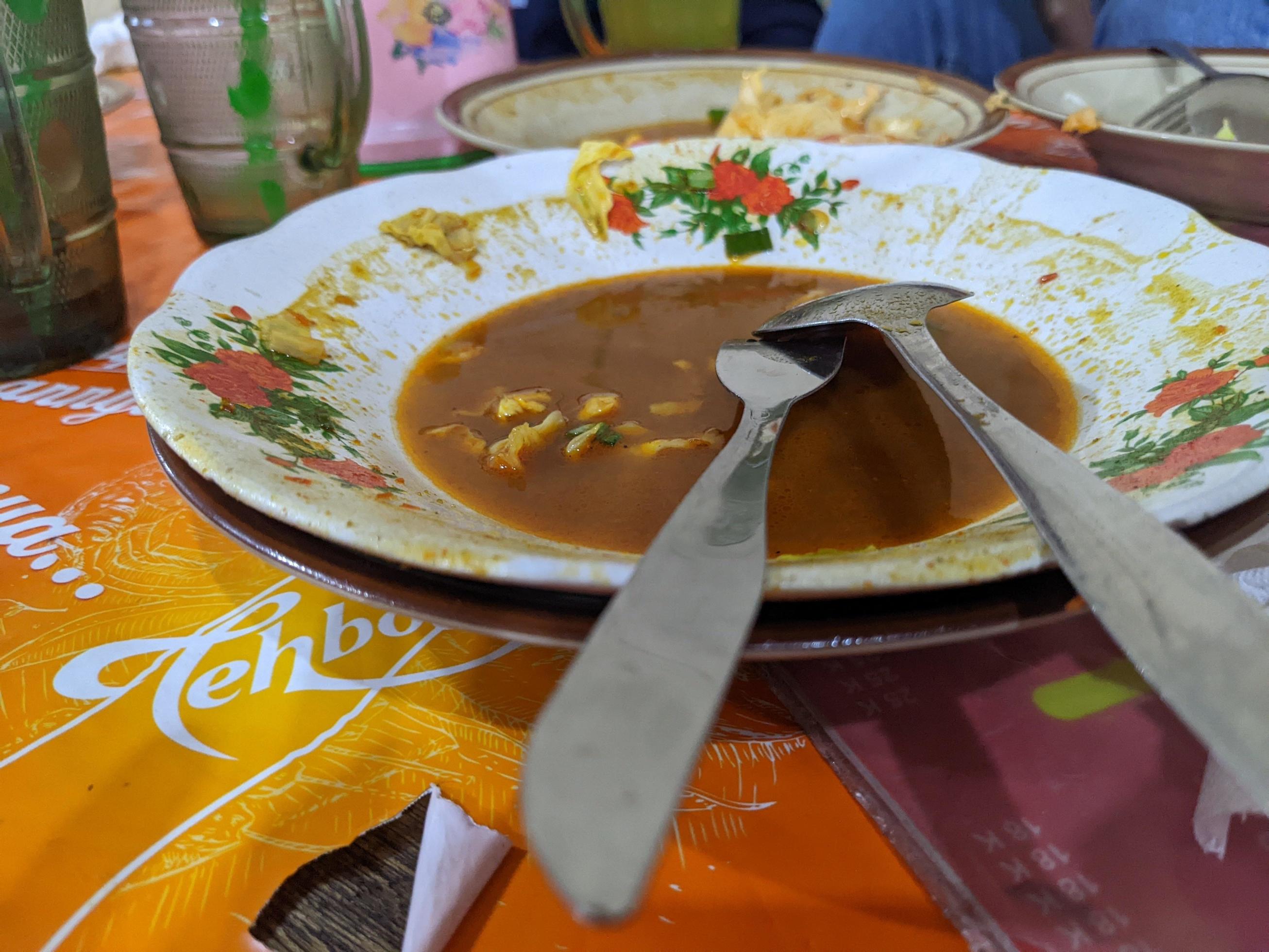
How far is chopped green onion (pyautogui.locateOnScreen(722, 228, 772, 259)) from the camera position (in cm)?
116

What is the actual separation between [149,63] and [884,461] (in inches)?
45.3

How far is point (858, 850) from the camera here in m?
0.49

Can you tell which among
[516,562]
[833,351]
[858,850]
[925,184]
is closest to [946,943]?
[858,850]

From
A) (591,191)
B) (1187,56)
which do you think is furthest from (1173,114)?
(591,191)

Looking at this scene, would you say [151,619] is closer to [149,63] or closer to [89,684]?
[89,684]

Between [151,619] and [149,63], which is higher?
[149,63]

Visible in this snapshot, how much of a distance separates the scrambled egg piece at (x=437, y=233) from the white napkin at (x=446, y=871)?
0.71 meters

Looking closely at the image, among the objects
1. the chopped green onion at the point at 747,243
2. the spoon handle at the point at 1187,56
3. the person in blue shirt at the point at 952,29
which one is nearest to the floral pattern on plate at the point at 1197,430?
the chopped green onion at the point at 747,243

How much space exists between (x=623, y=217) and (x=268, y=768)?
84 centimetres

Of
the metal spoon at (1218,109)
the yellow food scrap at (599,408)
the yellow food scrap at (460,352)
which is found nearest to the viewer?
the yellow food scrap at (599,408)

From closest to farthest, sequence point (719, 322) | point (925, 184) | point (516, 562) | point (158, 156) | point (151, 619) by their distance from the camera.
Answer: point (516, 562) < point (151, 619) < point (719, 322) < point (925, 184) < point (158, 156)

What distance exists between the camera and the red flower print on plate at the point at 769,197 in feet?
3.83

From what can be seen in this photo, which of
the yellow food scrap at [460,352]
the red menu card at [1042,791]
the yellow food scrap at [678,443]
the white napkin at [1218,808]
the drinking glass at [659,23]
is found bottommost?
the red menu card at [1042,791]

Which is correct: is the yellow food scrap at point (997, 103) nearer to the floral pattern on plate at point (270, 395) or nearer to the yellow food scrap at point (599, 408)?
the yellow food scrap at point (599, 408)
